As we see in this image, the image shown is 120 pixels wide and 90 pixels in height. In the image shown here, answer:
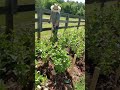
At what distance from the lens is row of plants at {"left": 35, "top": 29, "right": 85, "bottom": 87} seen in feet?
15.3

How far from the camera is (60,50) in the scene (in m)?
4.90

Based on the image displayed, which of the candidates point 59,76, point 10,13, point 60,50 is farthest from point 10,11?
point 59,76

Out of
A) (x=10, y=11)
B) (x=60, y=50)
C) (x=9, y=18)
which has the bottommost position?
(x=60, y=50)

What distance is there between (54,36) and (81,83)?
1.09 metres

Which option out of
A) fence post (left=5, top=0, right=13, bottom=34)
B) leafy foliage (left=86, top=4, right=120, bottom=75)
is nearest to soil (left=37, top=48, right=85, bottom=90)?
leafy foliage (left=86, top=4, right=120, bottom=75)

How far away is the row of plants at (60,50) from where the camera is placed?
4664mm

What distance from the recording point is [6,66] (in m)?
4.48

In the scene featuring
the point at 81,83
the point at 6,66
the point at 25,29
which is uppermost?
the point at 25,29

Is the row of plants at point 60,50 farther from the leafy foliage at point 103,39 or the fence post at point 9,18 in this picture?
the fence post at point 9,18

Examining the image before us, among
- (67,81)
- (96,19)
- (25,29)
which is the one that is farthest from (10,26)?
(96,19)

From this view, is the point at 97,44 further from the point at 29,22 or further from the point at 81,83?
the point at 29,22

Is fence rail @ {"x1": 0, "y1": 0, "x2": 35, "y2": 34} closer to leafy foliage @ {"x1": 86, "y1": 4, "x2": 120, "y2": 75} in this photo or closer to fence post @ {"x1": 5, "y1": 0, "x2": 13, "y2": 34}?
fence post @ {"x1": 5, "y1": 0, "x2": 13, "y2": 34}

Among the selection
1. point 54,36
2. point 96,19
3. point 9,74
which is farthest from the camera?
point 96,19

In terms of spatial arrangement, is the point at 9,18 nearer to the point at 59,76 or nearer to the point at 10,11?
the point at 10,11
